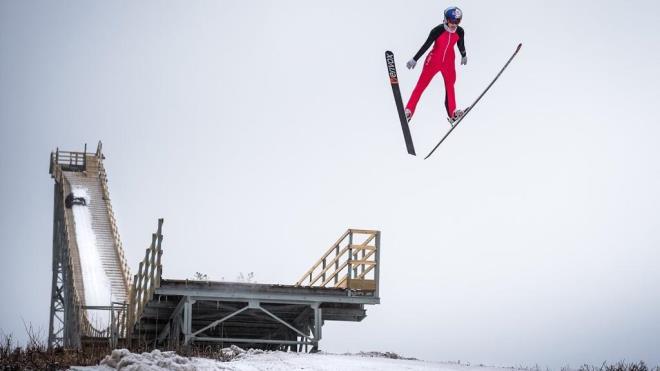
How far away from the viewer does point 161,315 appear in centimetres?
3072

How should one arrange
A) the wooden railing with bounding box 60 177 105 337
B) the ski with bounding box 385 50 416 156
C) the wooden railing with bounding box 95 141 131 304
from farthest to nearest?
the wooden railing with bounding box 95 141 131 304
the wooden railing with bounding box 60 177 105 337
the ski with bounding box 385 50 416 156

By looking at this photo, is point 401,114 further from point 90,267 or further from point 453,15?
point 90,267

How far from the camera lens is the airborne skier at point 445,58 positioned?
24891 mm

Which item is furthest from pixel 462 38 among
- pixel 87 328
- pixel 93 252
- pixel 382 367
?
pixel 93 252

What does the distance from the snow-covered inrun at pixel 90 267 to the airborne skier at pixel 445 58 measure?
54.3 ft

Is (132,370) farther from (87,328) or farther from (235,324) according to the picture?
(87,328)

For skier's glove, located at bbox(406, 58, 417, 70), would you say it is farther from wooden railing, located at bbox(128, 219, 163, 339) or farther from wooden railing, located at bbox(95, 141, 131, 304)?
wooden railing, located at bbox(95, 141, 131, 304)

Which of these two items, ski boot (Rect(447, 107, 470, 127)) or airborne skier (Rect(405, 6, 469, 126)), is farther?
ski boot (Rect(447, 107, 470, 127))

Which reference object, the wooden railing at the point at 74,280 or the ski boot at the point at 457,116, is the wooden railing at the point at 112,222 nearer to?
the wooden railing at the point at 74,280

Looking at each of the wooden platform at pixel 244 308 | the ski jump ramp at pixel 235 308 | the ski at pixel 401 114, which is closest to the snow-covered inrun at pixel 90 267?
the ski jump ramp at pixel 235 308

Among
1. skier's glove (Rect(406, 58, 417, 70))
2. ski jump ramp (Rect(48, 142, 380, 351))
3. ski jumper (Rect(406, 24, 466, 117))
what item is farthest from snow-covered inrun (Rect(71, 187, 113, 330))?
skier's glove (Rect(406, 58, 417, 70))

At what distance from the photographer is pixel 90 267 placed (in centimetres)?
4512

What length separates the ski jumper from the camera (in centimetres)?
2522

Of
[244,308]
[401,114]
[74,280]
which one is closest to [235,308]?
[244,308]
